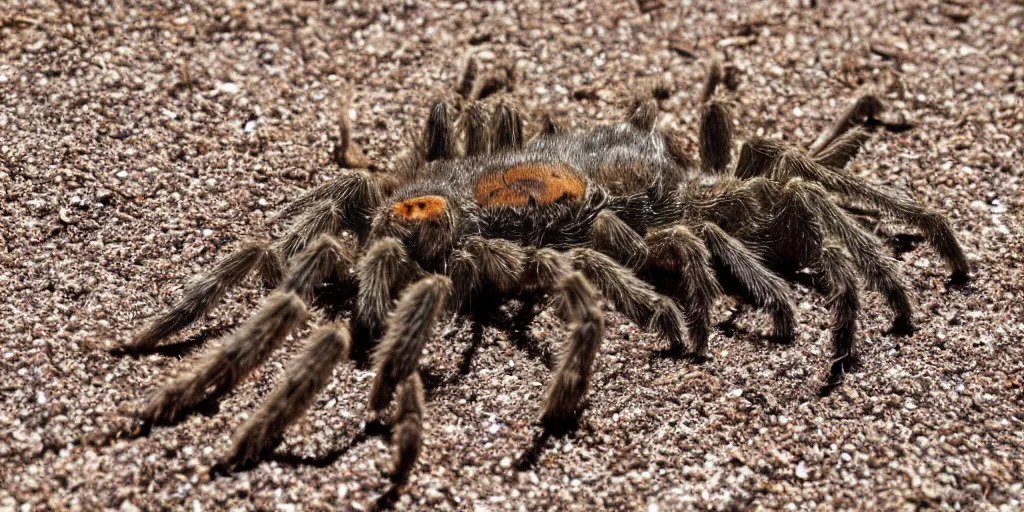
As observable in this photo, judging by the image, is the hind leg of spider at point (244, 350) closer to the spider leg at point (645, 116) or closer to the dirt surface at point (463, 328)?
the dirt surface at point (463, 328)

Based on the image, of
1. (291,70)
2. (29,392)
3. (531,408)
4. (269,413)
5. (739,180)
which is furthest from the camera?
(291,70)

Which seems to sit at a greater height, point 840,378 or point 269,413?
point 269,413

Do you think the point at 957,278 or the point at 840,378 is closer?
the point at 840,378

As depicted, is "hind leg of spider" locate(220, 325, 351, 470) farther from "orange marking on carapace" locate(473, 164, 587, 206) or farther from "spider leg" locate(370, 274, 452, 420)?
"orange marking on carapace" locate(473, 164, 587, 206)

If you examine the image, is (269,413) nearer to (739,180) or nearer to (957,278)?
(739,180)

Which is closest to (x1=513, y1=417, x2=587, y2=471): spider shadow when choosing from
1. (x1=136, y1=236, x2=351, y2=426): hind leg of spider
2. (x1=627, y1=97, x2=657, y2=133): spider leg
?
(x1=136, y1=236, x2=351, y2=426): hind leg of spider

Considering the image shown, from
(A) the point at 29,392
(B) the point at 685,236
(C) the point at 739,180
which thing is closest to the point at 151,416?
(A) the point at 29,392

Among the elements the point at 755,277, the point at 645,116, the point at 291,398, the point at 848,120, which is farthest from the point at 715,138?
the point at 291,398

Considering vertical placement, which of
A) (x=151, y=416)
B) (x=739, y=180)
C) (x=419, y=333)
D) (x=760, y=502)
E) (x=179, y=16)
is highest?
(x=179, y=16)
